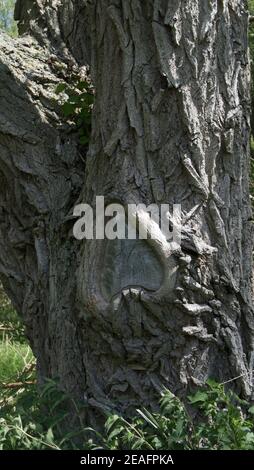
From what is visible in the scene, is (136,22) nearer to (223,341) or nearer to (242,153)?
(242,153)

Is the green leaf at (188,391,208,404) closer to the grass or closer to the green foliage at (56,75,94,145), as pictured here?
the green foliage at (56,75,94,145)

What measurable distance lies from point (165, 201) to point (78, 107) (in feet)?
3.16

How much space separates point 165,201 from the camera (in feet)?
13.1

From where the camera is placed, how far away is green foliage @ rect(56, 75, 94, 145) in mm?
4594

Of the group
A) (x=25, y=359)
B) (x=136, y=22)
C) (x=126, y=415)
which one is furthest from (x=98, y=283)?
(x=25, y=359)

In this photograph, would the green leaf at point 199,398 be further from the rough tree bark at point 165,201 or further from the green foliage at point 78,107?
the green foliage at point 78,107

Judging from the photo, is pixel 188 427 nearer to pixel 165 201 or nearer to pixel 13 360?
pixel 165 201

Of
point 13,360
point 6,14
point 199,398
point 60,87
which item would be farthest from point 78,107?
point 6,14

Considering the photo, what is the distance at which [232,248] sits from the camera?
4078 mm

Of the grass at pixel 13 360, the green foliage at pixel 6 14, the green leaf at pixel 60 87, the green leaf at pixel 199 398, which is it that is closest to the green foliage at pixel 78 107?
the green leaf at pixel 60 87

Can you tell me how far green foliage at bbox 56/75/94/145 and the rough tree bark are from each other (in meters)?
0.35

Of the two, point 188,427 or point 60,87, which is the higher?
point 60,87

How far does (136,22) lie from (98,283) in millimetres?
1291
